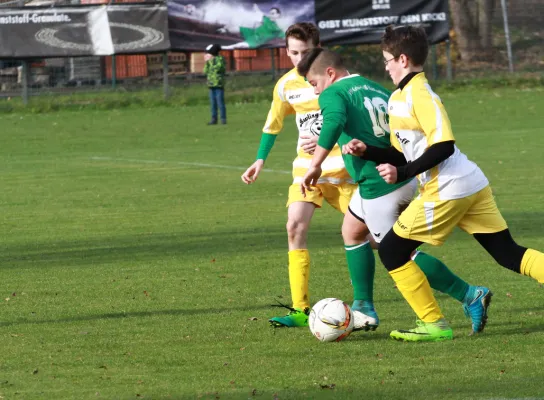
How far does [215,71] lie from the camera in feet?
89.4

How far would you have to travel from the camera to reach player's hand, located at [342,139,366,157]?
6.48 meters

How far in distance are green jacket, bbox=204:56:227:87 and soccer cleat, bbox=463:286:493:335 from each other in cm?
2034

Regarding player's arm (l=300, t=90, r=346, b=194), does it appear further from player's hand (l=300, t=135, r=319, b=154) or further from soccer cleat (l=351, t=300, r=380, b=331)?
soccer cleat (l=351, t=300, r=380, b=331)

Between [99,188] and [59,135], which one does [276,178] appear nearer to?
[99,188]

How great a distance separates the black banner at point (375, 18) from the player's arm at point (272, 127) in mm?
23965

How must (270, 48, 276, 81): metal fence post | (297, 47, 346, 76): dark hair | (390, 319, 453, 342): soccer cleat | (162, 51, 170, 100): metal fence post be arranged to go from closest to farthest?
(390, 319, 453, 342): soccer cleat, (297, 47, 346, 76): dark hair, (162, 51, 170, 100): metal fence post, (270, 48, 276, 81): metal fence post

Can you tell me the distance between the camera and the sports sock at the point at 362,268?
24.1 ft

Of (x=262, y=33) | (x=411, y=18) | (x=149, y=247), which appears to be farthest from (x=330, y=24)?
Answer: (x=149, y=247)

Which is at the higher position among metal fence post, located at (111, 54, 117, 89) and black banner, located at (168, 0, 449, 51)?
black banner, located at (168, 0, 449, 51)

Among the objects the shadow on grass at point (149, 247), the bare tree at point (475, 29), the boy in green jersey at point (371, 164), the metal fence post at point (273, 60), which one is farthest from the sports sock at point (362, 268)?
the bare tree at point (475, 29)

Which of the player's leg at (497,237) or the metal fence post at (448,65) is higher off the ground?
the player's leg at (497,237)

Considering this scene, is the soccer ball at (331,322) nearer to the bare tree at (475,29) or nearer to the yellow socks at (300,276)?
the yellow socks at (300,276)

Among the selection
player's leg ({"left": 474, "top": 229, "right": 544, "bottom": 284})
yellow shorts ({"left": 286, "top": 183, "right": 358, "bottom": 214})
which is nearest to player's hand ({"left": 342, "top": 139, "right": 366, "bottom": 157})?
player's leg ({"left": 474, "top": 229, "right": 544, "bottom": 284})

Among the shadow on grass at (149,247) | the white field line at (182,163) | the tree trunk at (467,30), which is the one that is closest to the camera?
the shadow on grass at (149,247)
